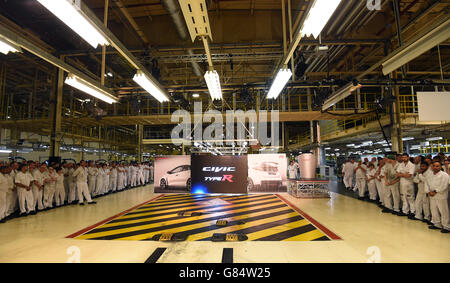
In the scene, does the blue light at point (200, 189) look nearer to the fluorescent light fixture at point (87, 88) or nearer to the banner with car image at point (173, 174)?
the banner with car image at point (173, 174)

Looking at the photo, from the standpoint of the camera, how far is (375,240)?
4336mm

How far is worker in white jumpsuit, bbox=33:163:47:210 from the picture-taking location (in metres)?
7.02

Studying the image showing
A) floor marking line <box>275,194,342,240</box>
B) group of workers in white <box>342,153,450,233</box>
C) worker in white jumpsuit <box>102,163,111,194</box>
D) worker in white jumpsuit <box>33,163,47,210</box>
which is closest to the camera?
floor marking line <box>275,194,342,240</box>

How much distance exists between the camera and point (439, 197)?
4.98 metres

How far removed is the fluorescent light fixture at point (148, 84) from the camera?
5.60 meters

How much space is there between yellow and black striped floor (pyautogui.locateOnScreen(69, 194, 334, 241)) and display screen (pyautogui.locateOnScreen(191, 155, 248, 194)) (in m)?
0.72

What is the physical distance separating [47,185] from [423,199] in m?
12.0

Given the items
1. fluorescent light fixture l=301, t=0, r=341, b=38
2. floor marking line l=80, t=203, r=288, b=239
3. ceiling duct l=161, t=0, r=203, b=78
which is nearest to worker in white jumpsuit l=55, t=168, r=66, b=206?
floor marking line l=80, t=203, r=288, b=239

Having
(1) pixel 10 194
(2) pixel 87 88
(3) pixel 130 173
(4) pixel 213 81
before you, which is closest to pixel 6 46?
(2) pixel 87 88

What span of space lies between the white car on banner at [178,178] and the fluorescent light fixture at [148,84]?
2.72 metres

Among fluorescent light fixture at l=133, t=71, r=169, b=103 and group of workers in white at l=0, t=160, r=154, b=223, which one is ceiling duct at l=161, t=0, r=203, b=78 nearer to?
fluorescent light fixture at l=133, t=71, r=169, b=103

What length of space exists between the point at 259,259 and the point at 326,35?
805 cm
